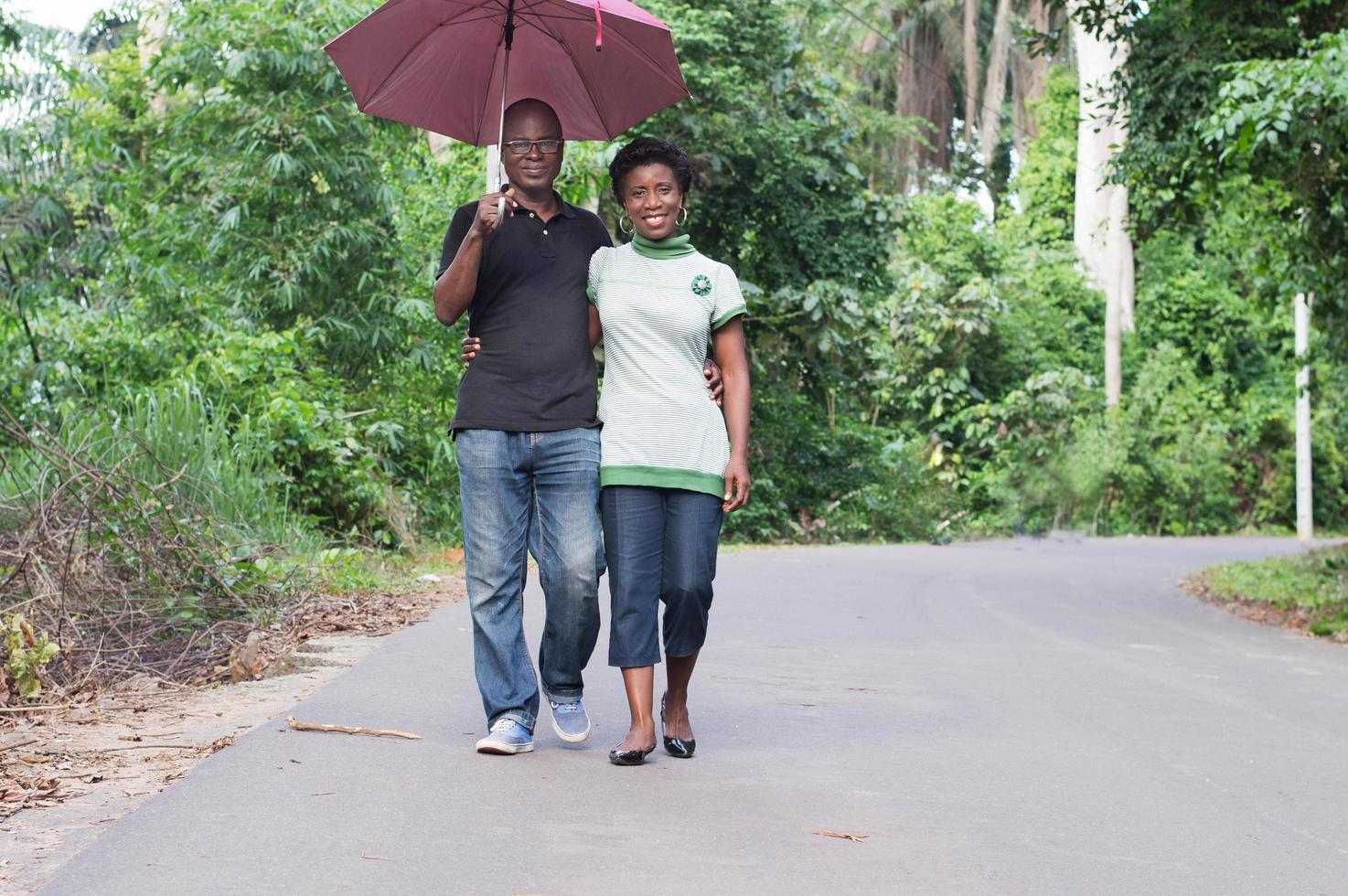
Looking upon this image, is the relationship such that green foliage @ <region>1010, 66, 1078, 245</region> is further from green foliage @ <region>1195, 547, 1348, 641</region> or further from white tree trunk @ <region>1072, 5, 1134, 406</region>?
green foliage @ <region>1195, 547, 1348, 641</region>

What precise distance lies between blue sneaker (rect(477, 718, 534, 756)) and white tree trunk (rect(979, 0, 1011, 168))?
36.5m

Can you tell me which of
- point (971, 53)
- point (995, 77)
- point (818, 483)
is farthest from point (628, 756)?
point (971, 53)

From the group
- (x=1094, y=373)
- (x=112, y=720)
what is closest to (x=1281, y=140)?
(x=112, y=720)

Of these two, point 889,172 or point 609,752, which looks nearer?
point 609,752

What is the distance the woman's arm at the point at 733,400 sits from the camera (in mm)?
4934

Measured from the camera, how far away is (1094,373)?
1422 inches

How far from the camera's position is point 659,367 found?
4.88 m

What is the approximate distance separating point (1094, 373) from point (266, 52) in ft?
84.5

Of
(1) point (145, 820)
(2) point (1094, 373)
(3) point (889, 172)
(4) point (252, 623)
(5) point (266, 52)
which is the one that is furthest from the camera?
(2) point (1094, 373)

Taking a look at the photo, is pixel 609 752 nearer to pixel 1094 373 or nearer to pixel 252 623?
pixel 252 623

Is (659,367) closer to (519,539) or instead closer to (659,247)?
(659,247)

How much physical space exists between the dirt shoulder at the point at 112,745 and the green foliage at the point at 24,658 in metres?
0.21

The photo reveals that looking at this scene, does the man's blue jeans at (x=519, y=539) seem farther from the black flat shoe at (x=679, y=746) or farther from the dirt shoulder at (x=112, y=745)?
the dirt shoulder at (x=112, y=745)

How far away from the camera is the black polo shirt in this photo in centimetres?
486
